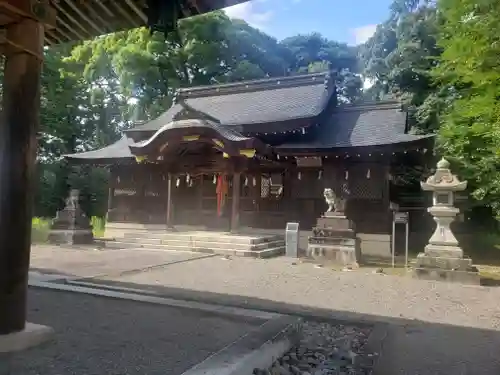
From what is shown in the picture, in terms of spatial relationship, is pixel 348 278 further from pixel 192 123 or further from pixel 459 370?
pixel 192 123

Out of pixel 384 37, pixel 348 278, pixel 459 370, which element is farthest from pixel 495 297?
pixel 384 37

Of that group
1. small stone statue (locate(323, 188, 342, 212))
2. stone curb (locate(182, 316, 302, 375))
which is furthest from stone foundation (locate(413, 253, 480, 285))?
stone curb (locate(182, 316, 302, 375))

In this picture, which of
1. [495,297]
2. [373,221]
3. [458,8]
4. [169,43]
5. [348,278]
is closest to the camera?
[495,297]

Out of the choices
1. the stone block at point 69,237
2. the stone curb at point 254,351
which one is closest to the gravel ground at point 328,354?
the stone curb at point 254,351

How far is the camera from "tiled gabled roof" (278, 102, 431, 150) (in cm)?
1348

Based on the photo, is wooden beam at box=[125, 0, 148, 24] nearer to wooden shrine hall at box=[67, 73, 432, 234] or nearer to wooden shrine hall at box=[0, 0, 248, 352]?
wooden shrine hall at box=[0, 0, 248, 352]

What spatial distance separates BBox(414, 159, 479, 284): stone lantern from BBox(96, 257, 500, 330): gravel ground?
40 centimetres

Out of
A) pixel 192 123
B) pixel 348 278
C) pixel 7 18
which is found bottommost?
pixel 348 278

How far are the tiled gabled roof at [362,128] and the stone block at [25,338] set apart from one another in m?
11.2

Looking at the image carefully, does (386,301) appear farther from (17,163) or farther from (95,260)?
(95,260)

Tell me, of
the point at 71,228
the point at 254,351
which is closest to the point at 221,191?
the point at 71,228

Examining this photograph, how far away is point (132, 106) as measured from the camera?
2733 cm

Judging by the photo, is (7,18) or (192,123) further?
(192,123)

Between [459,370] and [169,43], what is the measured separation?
27105 millimetres
